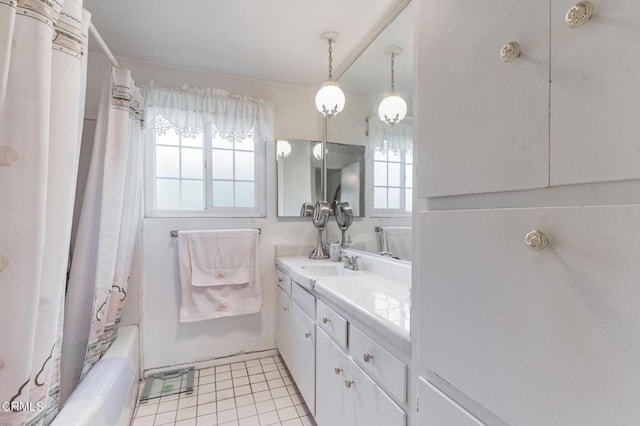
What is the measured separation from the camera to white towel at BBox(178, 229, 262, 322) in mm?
2033

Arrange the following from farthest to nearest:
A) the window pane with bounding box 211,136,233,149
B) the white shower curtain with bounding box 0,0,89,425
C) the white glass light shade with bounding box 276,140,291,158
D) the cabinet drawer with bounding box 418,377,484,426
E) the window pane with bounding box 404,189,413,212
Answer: the white glass light shade with bounding box 276,140,291,158 < the window pane with bounding box 211,136,233,149 < the window pane with bounding box 404,189,413,212 < the white shower curtain with bounding box 0,0,89,425 < the cabinet drawer with bounding box 418,377,484,426

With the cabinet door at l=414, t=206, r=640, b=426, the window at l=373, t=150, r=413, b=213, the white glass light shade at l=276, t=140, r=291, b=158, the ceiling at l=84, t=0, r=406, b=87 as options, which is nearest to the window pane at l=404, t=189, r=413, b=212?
the window at l=373, t=150, r=413, b=213

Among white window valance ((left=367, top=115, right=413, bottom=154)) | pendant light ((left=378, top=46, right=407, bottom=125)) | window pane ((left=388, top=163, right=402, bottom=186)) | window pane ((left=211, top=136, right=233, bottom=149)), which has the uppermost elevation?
pendant light ((left=378, top=46, right=407, bottom=125))

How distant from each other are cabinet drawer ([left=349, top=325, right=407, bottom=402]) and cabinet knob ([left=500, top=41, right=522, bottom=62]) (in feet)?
2.50

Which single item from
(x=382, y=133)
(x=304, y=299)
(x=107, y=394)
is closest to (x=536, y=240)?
(x=304, y=299)

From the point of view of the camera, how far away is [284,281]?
82.6 inches

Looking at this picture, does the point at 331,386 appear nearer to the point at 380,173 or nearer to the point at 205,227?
the point at 380,173

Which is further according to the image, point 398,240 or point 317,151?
point 317,151

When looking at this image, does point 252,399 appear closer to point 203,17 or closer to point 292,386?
point 292,386

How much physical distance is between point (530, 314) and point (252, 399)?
1.87 m

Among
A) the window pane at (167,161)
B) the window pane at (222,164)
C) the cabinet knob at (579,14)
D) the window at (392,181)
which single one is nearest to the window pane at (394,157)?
the window at (392,181)

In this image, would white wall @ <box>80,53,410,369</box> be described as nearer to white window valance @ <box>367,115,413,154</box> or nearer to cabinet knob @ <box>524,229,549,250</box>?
white window valance @ <box>367,115,413,154</box>

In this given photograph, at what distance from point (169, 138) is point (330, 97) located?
1255mm

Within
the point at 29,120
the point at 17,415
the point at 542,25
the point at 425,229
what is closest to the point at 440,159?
the point at 425,229
